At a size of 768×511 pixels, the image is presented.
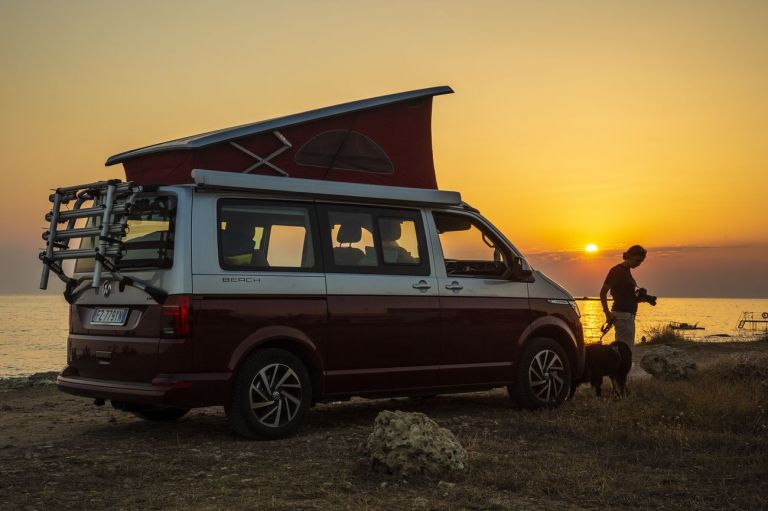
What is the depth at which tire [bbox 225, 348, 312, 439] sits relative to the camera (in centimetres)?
805

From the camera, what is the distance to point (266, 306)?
8180 millimetres

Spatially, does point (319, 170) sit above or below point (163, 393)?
above

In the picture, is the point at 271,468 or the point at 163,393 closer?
the point at 271,468

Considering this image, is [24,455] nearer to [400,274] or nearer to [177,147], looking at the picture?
[177,147]

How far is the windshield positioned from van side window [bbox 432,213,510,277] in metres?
3.06

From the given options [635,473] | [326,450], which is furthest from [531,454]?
[326,450]

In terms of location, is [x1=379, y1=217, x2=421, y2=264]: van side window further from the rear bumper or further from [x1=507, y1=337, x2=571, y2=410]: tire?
the rear bumper

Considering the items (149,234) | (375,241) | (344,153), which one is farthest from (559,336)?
(149,234)

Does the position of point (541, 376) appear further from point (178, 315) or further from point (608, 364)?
point (178, 315)

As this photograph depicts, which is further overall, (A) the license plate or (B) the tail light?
(A) the license plate

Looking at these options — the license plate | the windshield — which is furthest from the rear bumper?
the windshield

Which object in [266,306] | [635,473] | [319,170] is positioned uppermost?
[319,170]

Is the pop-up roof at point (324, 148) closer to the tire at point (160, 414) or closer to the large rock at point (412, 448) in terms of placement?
the tire at point (160, 414)

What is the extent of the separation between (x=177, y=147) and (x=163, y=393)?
2.29m
